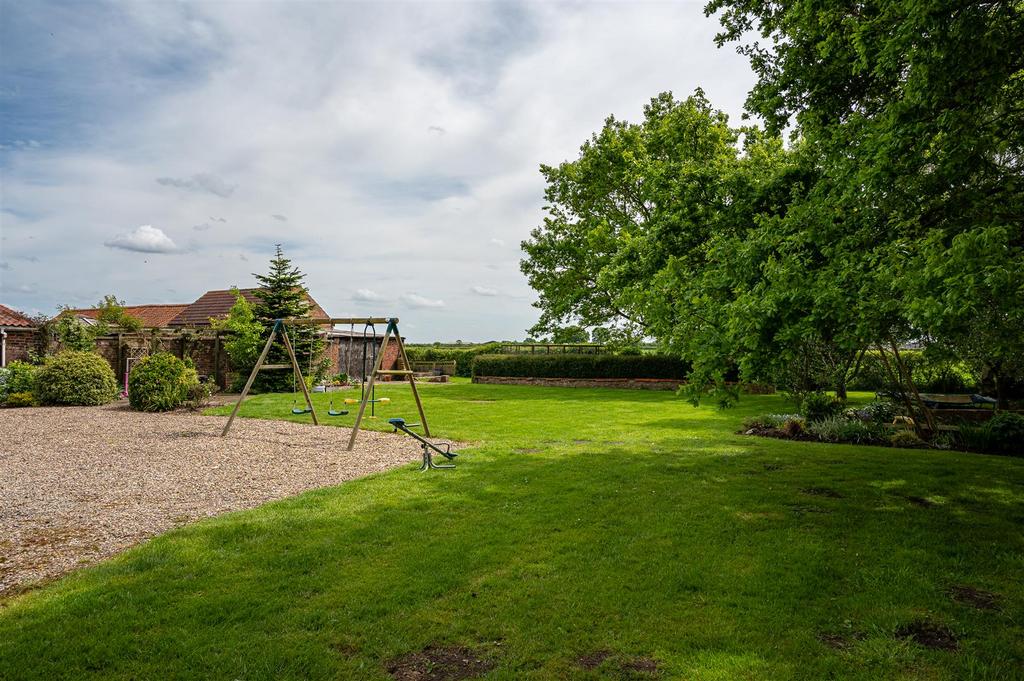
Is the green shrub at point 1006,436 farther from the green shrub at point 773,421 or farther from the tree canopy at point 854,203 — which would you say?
the tree canopy at point 854,203

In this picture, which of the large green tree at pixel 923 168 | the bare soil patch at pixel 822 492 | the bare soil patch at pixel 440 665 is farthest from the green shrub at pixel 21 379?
the large green tree at pixel 923 168

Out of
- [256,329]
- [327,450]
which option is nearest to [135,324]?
[256,329]

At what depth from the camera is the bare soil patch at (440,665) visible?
339cm

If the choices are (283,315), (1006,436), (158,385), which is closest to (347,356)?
(283,315)

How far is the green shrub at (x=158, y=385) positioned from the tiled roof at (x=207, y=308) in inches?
645

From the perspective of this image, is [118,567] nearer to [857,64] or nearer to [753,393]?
[857,64]

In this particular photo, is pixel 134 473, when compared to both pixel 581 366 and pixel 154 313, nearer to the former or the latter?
pixel 581 366

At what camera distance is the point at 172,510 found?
22.2ft

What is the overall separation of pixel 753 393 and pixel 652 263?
55.6 ft

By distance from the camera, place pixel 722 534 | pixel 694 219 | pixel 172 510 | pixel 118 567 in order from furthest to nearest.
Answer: pixel 694 219 → pixel 172 510 → pixel 722 534 → pixel 118 567

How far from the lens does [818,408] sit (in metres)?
13.2

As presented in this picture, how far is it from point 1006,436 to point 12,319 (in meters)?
29.1

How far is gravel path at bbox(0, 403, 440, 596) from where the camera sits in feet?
18.8

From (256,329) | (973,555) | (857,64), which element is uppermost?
(857,64)
